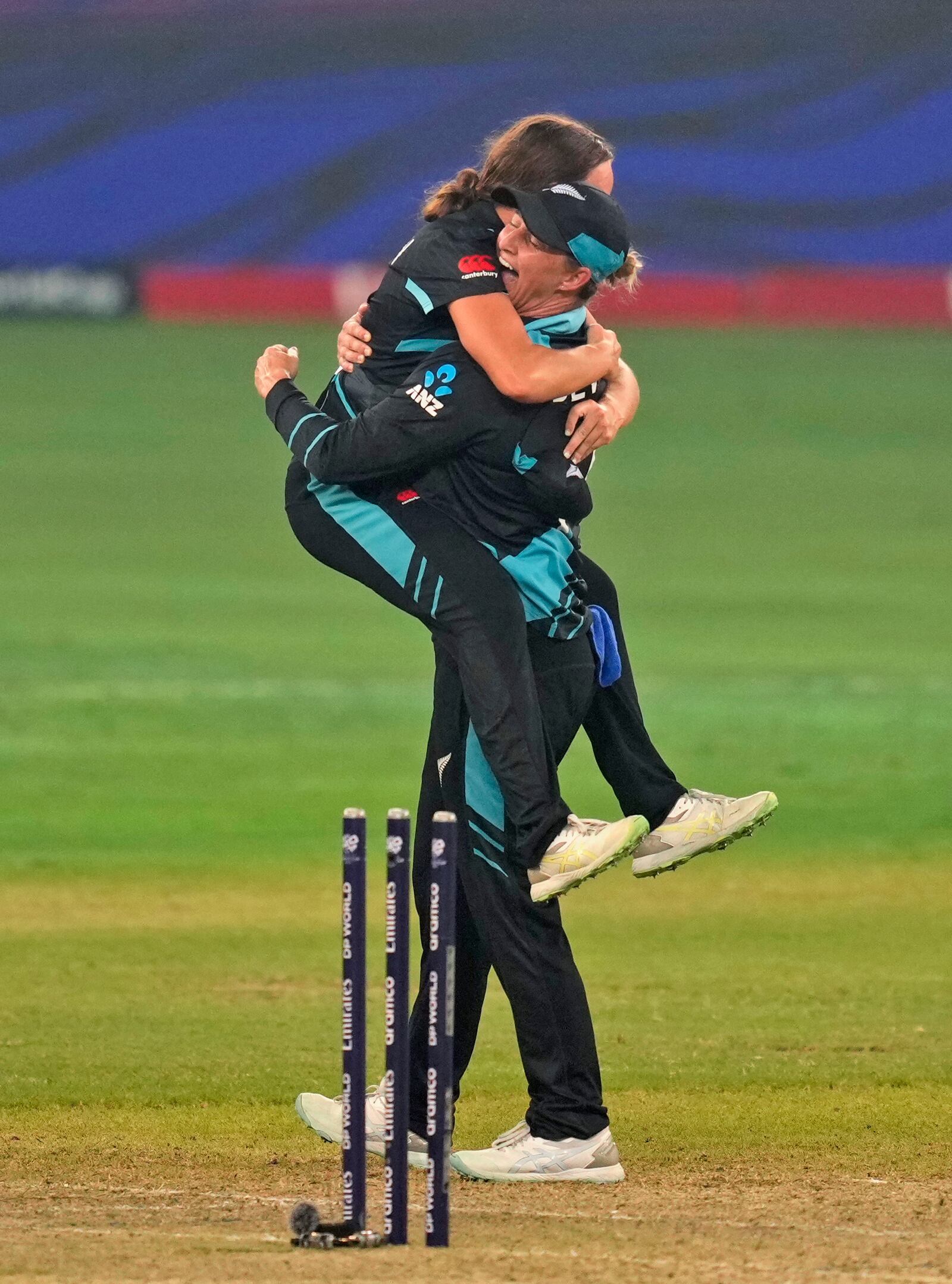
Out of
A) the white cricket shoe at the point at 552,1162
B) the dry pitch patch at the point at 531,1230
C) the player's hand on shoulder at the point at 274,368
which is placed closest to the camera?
the dry pitch patch at the point at 531,1230

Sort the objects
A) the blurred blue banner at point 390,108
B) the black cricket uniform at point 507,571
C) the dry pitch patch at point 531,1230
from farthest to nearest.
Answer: the blurred blue banner at point 390,108, the black cricket uniform at point 507,571, the dry pitch patch at point 531,1230

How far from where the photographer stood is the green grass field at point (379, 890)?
213 inches

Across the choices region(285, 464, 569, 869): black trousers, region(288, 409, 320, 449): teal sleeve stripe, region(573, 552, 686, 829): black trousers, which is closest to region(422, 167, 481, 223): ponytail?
region(288, 409, 320, 449): teal sleeve stripe

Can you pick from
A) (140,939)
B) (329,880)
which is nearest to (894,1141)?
(140,939)

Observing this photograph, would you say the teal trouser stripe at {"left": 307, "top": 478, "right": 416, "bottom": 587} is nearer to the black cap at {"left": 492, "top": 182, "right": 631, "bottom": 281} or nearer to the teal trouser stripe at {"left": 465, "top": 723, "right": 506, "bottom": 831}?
the teal trouser stripe at {"left": 465, "top": 723, "right": 506, "bottom": 831}

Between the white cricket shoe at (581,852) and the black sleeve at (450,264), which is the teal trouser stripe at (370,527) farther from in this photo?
the white cricket shoe at (581,852)

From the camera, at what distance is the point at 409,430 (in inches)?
206

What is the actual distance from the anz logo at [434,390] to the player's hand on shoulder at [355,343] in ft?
0.90

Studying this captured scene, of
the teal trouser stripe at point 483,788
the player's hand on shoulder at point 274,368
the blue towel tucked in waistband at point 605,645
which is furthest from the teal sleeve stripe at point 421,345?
the teal trouser stripe at point 483,788

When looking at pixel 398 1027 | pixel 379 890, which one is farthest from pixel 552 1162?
pixel 379 890

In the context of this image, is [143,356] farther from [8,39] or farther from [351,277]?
[8,39]

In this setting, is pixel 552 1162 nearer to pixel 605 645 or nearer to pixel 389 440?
pixel 605 645

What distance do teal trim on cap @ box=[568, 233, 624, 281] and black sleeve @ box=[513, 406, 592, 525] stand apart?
35cm

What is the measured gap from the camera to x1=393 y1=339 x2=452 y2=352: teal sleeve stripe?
5.37 metres
